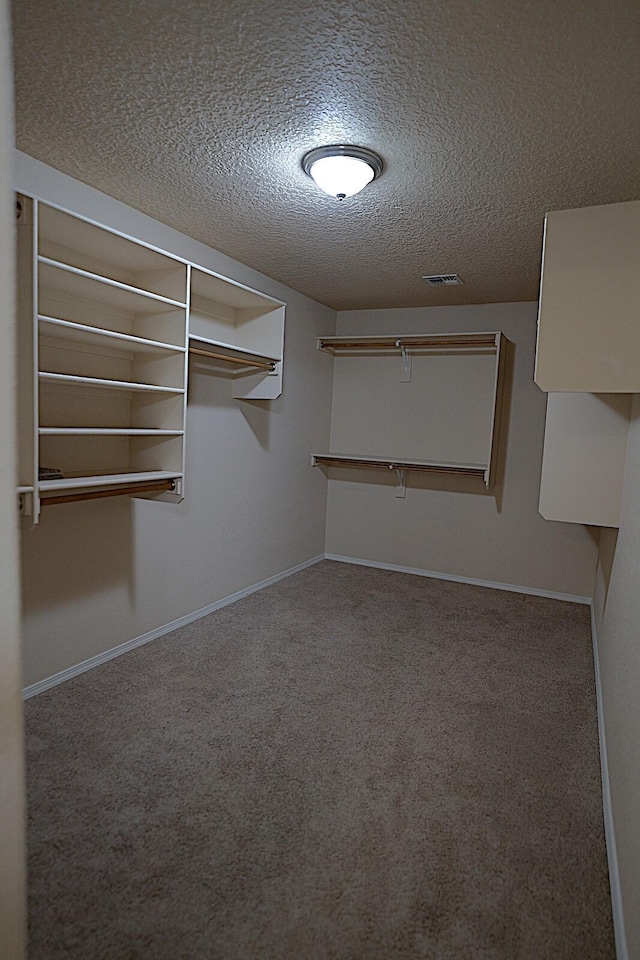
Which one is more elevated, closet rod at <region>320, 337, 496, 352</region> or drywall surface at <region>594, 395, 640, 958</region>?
closet rod at <region>320, 337, 496, 352</region>

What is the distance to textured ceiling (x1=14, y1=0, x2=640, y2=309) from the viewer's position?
1.50m

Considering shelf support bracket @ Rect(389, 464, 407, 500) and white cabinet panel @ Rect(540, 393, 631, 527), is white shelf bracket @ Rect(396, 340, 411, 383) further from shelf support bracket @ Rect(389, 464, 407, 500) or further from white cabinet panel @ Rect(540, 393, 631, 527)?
white cabinet panel @ Rect(540, 393, 631, 527)

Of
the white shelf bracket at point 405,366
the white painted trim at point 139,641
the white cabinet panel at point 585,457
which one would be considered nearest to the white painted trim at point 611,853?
the white cabinet panel at point 585,457

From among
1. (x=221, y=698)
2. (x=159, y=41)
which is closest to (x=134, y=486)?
(x=221, y=698)

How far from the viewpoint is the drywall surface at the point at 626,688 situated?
4.89ft

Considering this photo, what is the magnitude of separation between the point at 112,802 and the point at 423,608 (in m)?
2.61

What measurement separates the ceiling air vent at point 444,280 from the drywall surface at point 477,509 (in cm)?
67

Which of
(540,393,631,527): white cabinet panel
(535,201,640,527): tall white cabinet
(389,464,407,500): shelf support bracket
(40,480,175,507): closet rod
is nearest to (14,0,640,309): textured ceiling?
(535,201,640,527): tall white cabinet

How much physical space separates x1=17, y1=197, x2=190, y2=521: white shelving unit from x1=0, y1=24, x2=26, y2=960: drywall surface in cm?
182

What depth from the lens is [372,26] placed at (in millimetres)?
1494

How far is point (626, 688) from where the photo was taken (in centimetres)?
188

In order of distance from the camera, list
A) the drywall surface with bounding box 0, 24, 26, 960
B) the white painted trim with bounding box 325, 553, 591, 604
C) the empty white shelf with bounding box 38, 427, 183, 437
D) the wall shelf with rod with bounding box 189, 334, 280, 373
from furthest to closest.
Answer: the white painted trim with bounding box 325, 553, 591, 604 → the wall shelf with rod with bounding box 189, 334, 280, 373 → the empty white shelf with bounding box 38, 427, 183, 437 → the drywall surface with bounding box 0, 24, 26, 960

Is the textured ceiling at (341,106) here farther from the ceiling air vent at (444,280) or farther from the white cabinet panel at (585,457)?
the white cabinet panel at (585,457)

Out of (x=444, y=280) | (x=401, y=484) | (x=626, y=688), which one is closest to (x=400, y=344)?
(x=444, y=280)
